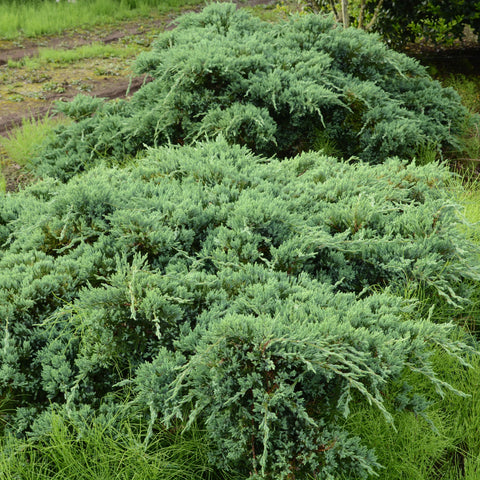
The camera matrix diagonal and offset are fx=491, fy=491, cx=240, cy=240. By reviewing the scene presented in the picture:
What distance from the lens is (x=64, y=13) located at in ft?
34.8

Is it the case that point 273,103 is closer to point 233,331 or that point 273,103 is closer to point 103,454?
point 233,331

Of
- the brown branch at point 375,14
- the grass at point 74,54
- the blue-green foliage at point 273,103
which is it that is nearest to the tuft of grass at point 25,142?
the blue-green foliage at point 273,103

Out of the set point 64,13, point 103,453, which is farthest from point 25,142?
point 64,13

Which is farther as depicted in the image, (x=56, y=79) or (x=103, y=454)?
(x=56, y=79)

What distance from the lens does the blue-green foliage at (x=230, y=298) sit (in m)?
1.82

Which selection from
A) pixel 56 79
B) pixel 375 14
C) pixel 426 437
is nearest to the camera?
pixel 426 437

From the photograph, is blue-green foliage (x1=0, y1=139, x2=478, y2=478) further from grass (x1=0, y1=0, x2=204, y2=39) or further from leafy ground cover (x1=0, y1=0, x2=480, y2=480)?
grass (x1=0, y1=0, x2=204, y2=39)

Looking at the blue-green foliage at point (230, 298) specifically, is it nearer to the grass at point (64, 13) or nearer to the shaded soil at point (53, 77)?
the shaded soil at point (53, 77)

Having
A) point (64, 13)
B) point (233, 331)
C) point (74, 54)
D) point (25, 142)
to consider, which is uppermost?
point (64, 13)

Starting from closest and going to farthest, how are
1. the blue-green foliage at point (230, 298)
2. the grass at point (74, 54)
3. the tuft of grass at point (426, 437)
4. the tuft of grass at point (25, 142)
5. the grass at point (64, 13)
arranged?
the blue-green foliage at point (230, 298)
the tuft of grass at point (426, 437)
the tuft of grass at point (25, 142)
the grass at point (74, 54)
the grass at point (64, 13)

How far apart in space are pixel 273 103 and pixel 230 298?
2290 millimetres

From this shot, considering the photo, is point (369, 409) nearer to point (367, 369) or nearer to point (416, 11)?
point (367, 369)

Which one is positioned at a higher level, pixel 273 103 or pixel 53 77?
pixel 273 103

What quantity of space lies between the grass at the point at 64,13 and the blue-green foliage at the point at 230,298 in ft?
27.2
